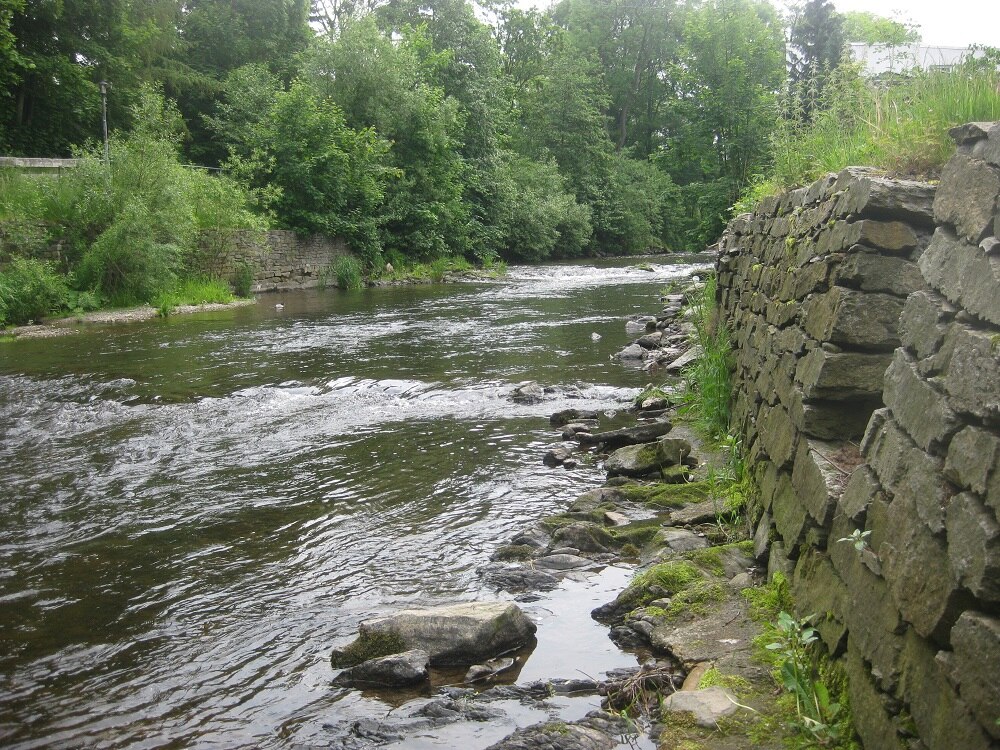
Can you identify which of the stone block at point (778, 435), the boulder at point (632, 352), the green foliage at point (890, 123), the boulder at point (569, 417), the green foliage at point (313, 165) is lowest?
the boulder at point (569, 417)

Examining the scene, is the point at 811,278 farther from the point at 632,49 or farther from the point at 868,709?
the point at 632,49

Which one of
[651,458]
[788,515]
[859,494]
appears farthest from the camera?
[651,458]

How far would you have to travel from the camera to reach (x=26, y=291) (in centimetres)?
1750

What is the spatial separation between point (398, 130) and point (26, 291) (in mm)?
18255

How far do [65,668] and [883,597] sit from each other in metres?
3.80

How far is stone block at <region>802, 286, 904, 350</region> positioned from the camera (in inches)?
155

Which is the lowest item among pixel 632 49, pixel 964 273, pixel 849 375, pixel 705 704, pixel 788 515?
pixel 705 704

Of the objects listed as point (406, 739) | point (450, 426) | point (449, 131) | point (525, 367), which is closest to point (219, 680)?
point (406, 739)

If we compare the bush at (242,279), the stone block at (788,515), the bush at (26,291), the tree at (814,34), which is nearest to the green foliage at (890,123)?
the stone block at (788,515)

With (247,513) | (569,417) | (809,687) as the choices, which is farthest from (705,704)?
(569,417)

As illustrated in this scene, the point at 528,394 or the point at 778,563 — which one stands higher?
the point at 778,563

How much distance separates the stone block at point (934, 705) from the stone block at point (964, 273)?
3.23 feet

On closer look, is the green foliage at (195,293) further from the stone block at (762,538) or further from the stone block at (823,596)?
the stone block at (823,596)

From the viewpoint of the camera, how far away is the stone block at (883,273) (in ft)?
12.7
